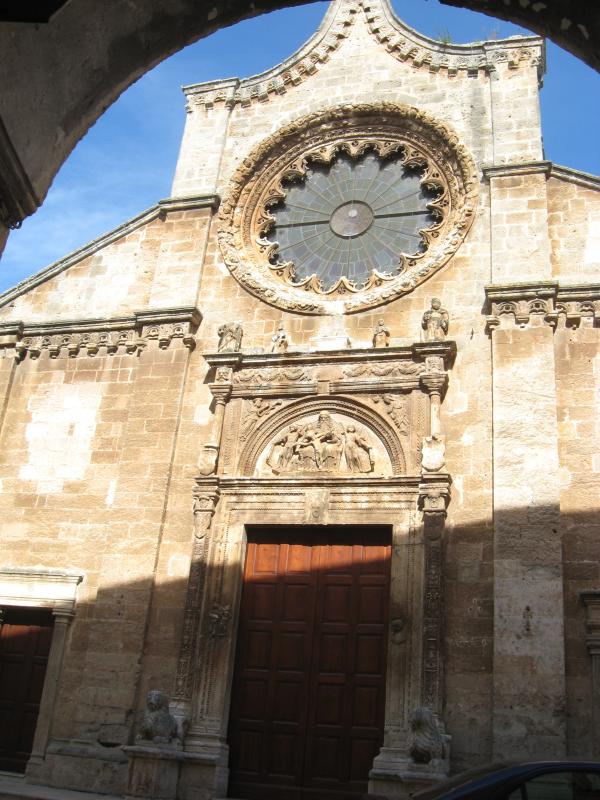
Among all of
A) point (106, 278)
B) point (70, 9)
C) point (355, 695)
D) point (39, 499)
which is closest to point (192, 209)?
point (106, 278)

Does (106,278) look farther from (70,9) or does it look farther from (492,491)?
(70,9)

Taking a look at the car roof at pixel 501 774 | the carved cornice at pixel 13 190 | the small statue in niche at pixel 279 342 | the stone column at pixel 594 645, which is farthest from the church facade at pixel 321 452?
the carved cornice at pixel 13 190

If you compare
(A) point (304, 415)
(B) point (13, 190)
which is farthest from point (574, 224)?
(B) point (13, 190)

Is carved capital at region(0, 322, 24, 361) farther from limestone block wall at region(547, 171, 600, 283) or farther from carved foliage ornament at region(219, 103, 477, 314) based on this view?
limestone block wall at region(547, 171, 600, 283)

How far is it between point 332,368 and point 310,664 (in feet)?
13.2

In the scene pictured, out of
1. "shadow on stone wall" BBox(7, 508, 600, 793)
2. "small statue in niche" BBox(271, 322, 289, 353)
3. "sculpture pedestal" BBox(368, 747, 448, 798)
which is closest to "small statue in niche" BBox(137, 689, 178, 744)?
"shadow on stone wall" BBox(7, 508, 600, 793)

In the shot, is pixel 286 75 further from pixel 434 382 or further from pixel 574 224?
pixel 434 382

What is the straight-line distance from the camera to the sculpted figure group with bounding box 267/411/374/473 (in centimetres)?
1147

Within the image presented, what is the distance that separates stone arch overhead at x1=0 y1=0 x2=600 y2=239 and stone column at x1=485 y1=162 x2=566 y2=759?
6592mm

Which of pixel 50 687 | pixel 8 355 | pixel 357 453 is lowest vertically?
pixel 50 687

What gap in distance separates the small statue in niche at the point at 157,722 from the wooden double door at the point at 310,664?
865 millimetres

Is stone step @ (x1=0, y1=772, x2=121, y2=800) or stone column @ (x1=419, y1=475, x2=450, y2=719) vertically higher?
stone column @ (x1=419, y1=475, x2=450, y2=719)

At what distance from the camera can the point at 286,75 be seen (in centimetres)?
1461

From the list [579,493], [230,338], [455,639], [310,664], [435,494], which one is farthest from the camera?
[230,338]
